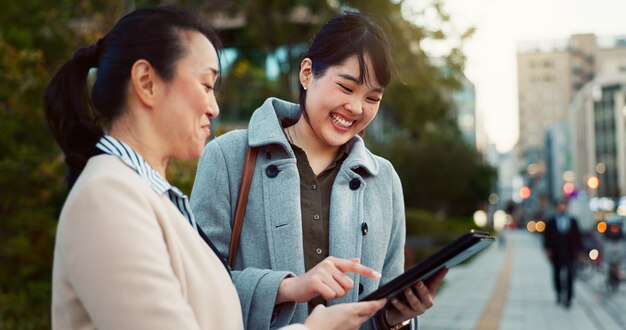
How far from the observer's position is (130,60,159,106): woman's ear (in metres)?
1.71

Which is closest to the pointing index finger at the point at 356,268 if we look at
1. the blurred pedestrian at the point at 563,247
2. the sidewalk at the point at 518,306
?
the sidewalk at the point at 518,306

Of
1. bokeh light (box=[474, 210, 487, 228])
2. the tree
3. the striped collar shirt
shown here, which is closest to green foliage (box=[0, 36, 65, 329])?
the tree

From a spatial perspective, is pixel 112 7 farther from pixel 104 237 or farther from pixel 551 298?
pixel 104 237

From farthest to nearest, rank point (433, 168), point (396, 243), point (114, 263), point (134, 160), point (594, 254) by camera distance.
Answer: point (433, 168)
point (594, 254)
point (396, 243)
point (134, 160)
point (114, 263)

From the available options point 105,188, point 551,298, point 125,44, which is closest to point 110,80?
point 125,44

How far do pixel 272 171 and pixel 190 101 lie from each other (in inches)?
30.8

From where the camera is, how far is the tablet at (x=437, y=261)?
1870 millimetres

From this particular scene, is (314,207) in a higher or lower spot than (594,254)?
higher

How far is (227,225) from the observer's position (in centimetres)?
245

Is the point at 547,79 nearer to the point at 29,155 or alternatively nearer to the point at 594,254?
the point at 594,254

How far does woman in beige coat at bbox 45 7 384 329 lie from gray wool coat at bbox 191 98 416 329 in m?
0.51

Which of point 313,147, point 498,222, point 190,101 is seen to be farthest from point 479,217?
point 190,101

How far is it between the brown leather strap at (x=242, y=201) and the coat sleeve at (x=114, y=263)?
92 centimetres

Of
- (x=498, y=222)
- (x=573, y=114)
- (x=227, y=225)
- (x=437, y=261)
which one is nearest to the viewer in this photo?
(x=437, y=261)
